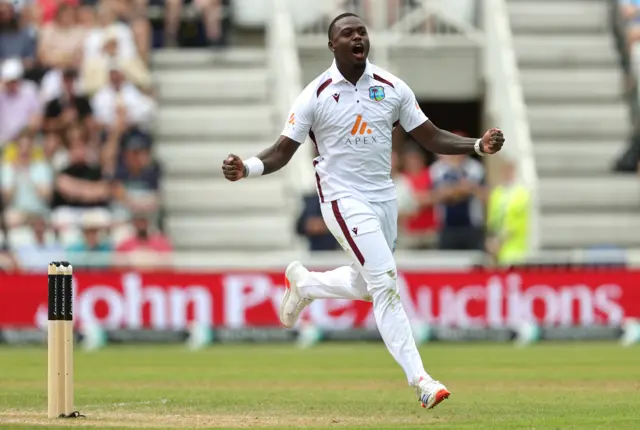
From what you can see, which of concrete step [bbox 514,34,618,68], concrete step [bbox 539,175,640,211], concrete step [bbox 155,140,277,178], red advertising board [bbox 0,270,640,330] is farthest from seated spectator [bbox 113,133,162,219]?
concrete step [bbox 514,34,618,68]

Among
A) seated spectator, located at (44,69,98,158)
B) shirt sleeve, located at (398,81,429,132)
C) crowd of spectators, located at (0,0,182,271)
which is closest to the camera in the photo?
shirt sleeve, located at (398,81,429,132)

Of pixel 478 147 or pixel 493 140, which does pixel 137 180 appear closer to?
pixel 478 147

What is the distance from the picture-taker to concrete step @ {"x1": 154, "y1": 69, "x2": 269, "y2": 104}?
71.2 feet

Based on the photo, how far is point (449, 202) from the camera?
18375 millimetres

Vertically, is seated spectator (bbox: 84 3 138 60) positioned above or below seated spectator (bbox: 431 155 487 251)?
above

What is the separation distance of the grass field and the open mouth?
2139 millimetres

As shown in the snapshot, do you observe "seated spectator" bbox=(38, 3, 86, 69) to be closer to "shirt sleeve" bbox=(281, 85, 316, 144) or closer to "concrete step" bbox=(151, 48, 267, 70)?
"concrete step" bbox=(151, 48, 267, 70)

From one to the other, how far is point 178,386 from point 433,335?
622 cm

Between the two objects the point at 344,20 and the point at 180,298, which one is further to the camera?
the point at 180,298

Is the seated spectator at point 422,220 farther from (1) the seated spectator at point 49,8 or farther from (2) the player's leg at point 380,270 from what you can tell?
(2) the player's leg at point 380,270

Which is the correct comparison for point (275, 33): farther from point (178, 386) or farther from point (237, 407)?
point (237, 407)

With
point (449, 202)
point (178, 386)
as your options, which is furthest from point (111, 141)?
point (178, 386)

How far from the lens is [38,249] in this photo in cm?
1802

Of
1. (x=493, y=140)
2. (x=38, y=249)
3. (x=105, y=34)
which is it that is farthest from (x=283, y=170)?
(x=493, y=140)
